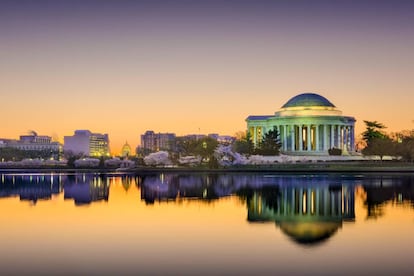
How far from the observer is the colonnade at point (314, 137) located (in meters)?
114

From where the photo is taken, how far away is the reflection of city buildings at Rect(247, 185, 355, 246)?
23.4 meters

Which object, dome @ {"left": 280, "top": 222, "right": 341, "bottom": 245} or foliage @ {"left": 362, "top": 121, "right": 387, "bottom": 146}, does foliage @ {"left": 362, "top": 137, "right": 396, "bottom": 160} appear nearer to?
foliage @ {"left": 362, "top": 121, "right": 387, "bottom": 146}

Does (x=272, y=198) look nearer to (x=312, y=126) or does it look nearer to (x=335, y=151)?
(x=335, y=151)

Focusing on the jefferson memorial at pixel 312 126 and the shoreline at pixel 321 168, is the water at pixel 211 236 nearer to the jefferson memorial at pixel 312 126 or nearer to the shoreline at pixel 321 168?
the shoreline at pixel 321 168

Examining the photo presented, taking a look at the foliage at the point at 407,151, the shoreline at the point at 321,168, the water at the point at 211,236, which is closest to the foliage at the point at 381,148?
the foliage at the point at 407,151

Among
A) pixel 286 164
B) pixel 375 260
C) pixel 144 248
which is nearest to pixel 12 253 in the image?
pixel 144 248

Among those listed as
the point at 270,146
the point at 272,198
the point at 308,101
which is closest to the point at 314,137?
the point at 308,101

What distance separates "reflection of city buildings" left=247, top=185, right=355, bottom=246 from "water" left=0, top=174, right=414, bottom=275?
0.18ft

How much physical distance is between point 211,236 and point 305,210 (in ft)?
32.2

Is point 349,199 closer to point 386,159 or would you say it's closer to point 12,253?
point 12,253

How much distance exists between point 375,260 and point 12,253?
12.6 metres

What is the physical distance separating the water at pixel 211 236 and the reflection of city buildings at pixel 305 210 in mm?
55

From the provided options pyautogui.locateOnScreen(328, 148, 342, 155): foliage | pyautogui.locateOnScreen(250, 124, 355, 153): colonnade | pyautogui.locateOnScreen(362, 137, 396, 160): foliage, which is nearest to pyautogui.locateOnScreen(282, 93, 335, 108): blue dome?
pyautogui.locateOnScreen(250, 124, 355, 153): colonnade

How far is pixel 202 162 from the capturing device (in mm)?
101500
